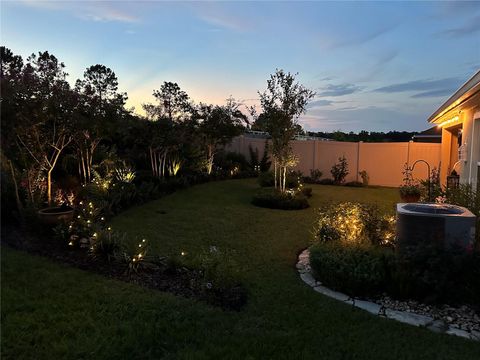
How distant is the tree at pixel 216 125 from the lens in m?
15.5

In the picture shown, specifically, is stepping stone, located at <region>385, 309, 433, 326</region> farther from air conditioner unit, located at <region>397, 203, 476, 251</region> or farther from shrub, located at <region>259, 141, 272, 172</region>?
shrub, located at <region>259, 141, 272, 172</region>

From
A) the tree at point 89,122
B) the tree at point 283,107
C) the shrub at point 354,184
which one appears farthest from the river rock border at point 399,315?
the shrub at point 354,184

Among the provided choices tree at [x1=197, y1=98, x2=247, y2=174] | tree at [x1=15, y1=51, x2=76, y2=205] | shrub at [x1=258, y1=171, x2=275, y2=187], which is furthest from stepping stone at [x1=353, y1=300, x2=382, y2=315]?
tree at [x1=197, y1=98, x2=247, y2=174]

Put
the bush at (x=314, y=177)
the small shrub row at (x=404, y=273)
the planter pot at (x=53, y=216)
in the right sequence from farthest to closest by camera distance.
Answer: the bush at (x=314, y=177) < the planter pot at (x=53, y=216) < the small shrub row at (x=404, y=273)

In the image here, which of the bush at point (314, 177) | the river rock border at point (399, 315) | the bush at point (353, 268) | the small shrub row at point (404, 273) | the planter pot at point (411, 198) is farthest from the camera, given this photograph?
the bush at point (314, 177)

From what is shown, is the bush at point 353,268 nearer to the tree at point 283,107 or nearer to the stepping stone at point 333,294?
the stepping stone at point 333,294

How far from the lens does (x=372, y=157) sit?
16547mm

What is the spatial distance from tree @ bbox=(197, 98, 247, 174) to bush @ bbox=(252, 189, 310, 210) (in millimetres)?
5100

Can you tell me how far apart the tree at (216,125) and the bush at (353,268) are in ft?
36.7

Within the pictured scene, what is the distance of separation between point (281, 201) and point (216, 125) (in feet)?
21.0

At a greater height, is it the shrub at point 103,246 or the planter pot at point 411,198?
the planter pot at point 411,198

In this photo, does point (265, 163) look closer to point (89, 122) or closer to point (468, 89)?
point (89, 122)

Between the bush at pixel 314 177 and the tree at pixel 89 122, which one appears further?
the bush at pixel 314 177

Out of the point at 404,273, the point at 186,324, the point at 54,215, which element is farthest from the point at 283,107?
the point at 186,324
